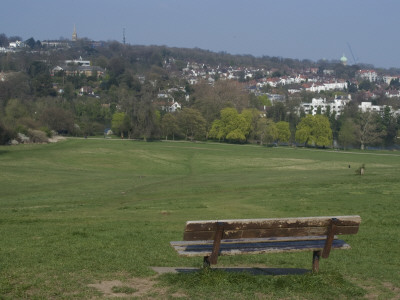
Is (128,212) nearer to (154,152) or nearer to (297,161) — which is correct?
(297,161)

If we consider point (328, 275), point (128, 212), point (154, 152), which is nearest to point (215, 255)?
point (328, 275)

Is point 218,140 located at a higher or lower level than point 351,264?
lower

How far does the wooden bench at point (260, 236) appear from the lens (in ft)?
28.3

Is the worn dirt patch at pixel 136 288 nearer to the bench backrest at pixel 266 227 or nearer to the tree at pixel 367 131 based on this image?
the bench backrest at pixel 266 227

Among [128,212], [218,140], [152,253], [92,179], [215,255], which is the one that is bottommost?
[218,140]

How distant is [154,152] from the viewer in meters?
72.8

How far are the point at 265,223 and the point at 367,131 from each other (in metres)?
94.0

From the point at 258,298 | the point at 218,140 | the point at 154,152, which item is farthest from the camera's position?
the point at 218,140

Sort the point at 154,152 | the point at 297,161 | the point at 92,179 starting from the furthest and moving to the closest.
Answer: the point at 154,152 → the point at 297,161 → the point at 92,179

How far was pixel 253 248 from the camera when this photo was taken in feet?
A: 29.3

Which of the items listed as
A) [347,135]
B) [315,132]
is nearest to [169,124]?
[315,132]

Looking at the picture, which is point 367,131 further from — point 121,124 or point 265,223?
point 265,223

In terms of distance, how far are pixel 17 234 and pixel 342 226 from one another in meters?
8.13

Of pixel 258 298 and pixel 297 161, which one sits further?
pixel 297 161
